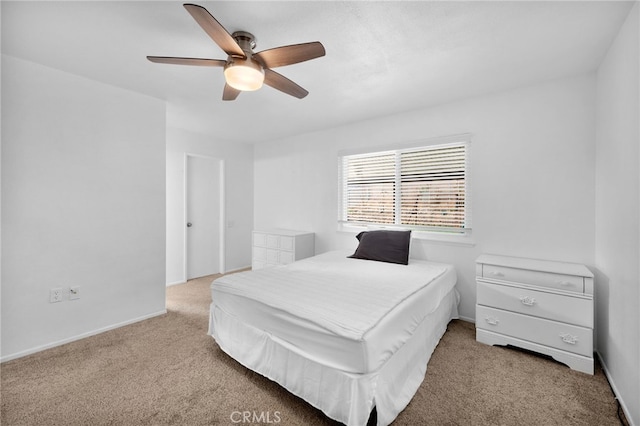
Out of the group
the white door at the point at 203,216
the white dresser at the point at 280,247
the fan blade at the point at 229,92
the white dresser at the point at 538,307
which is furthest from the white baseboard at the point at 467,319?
the white door at the point at 203,216

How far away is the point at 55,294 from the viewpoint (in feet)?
7.95

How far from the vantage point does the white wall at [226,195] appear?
4.29 m

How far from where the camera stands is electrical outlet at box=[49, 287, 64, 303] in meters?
2.40

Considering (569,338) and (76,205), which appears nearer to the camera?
(569,338)

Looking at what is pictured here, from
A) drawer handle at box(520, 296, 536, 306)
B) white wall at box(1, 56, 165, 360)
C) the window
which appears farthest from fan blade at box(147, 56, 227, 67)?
drawer handle at box(520, 296, 536, 306)

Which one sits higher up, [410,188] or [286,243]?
[410,188]

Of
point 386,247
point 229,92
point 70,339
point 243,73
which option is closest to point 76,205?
point 70,339

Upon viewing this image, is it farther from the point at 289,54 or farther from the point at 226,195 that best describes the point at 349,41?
the point at 226,195

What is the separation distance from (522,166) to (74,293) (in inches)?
176

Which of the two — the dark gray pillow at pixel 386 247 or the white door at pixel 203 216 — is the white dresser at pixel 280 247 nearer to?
the white door at pixel 203 216

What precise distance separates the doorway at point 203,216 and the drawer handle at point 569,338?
15.1 ft

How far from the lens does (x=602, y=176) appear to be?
220 centimetres

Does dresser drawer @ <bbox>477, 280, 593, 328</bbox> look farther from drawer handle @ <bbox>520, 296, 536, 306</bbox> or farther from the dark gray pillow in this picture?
the dark gray pillow

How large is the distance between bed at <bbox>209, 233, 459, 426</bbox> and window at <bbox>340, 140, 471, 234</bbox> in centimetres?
87
